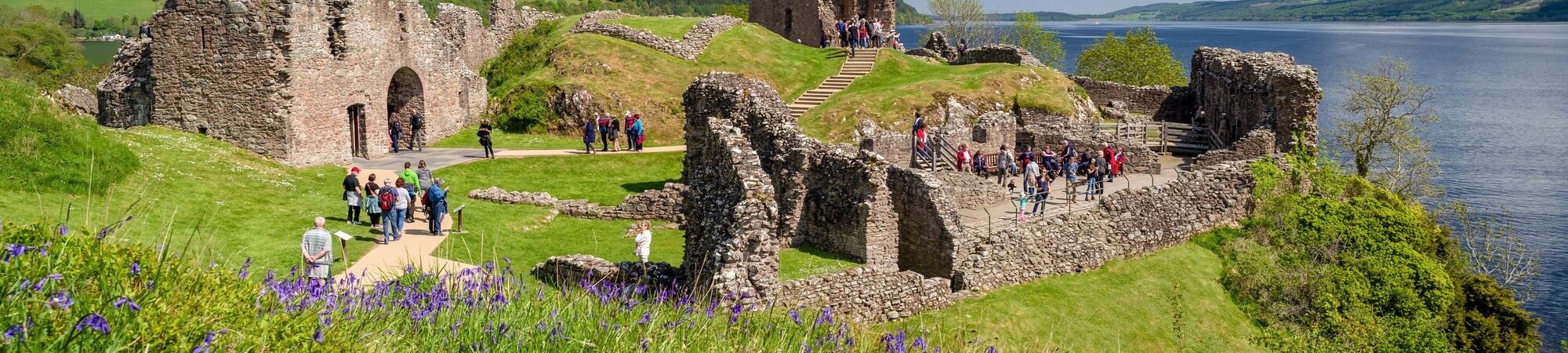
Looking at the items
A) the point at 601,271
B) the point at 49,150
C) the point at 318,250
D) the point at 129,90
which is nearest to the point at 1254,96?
the point at 601,271

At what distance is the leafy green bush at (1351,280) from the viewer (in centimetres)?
2539

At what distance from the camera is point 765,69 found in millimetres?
45875

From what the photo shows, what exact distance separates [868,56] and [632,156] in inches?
675

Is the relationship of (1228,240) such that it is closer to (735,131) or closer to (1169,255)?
(1169,255)

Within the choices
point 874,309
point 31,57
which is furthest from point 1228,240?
point 31,57

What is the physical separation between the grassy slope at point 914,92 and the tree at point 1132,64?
35.2 m

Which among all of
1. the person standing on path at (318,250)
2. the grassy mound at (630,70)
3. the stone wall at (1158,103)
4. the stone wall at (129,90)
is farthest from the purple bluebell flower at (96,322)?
the stone wall at (1158,103)

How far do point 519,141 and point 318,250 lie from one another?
74.3 feet

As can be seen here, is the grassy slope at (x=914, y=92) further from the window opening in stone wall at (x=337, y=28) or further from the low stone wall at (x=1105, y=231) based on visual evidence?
the window opening in stone wall at (x=337, y=28)

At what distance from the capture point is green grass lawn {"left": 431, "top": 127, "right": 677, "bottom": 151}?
3716cm

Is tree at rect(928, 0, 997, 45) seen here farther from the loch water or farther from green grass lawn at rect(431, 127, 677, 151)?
green grass lawn at rect(431, 127, 677, 151)

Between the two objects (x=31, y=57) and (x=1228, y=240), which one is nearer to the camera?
(x=1228, y=240)

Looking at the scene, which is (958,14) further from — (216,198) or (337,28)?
(216,198)

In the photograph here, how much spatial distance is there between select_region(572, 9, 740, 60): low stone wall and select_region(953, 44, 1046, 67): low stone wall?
11833 mm
